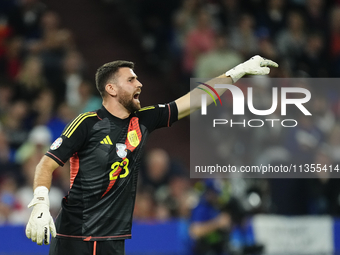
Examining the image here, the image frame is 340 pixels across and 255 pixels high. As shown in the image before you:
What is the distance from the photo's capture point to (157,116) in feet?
14.2

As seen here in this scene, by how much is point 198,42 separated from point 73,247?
19.1ft

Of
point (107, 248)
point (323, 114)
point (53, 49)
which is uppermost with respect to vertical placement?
point (53, 49)

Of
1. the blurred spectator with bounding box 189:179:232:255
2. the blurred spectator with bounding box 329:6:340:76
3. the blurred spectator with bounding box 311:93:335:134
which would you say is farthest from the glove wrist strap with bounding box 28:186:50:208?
the blurred spectator with bounding box 329:6:340:76

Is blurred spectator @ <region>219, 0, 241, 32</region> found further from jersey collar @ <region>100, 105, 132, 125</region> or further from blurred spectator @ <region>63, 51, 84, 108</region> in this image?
jersey collar @ <region>100, 105, 132, 125</region>

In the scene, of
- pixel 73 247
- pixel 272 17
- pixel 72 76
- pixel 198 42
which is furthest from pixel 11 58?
pixel 73 247

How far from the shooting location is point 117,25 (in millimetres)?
10484

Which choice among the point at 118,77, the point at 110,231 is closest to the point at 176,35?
the point at 118,77

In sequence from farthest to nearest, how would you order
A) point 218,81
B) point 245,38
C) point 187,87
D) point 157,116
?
point 245,38
point 187,87
point 218,81
point 157,116

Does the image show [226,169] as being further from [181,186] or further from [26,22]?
[26,22]

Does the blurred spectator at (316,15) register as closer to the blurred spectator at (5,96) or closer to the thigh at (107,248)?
the blurred spectator at (5,96)

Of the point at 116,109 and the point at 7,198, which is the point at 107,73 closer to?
the point at 116,109

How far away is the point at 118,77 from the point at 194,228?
3184 millimetres

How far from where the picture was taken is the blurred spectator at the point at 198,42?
29.7ft

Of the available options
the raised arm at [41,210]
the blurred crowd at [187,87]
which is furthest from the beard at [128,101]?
the blurred crowd at [187,87]
